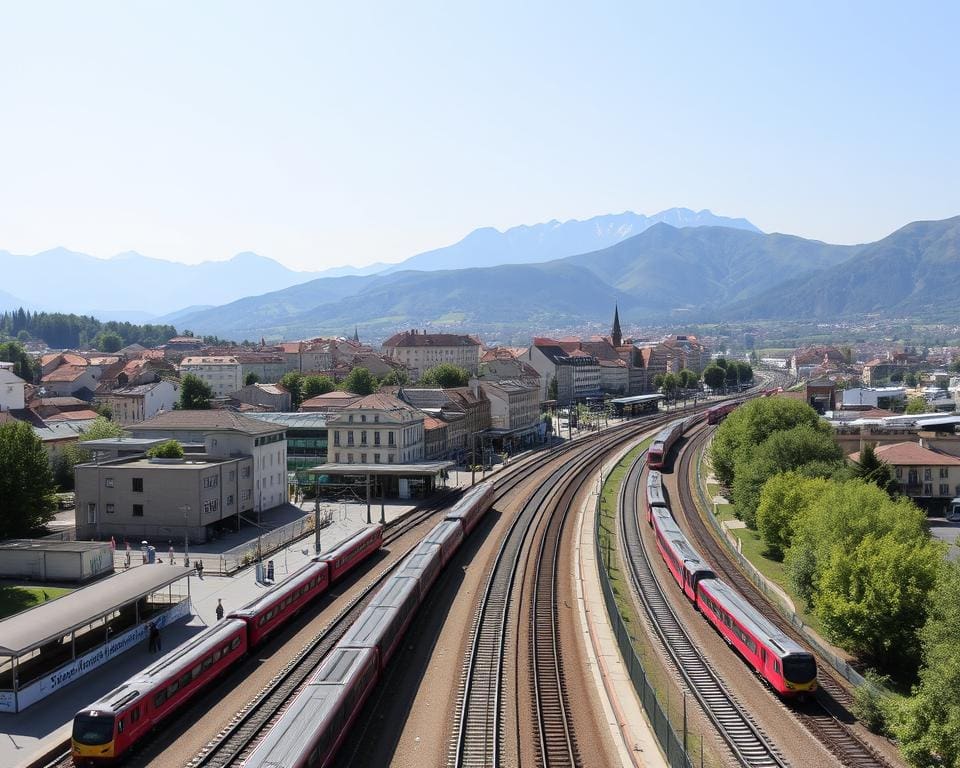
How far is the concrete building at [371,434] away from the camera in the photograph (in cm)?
8044

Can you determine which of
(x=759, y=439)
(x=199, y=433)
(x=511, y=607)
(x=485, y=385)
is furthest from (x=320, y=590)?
(x=485, y=385)

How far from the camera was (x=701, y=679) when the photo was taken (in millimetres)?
32188

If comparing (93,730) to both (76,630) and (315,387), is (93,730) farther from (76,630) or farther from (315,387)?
(315,387)

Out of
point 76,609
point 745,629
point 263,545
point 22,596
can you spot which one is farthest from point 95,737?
point 263,545

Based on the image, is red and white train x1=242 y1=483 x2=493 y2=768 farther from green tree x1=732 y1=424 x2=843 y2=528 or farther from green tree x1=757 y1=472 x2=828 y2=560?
green tree x1=732 y1=424 x2=843 y2=528

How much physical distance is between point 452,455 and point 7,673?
2633 inches

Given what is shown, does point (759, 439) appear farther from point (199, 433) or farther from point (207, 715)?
point (207, 715)

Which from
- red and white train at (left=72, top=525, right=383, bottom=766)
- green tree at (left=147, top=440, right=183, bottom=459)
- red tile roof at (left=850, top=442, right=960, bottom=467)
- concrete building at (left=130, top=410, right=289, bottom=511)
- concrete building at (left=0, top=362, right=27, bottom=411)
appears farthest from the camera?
concrete building at (left=0, top=362, right=27, bottom=411)

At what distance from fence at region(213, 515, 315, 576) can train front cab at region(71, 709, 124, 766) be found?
2313 centimetres

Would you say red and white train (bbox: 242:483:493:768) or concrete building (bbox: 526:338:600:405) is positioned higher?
concrete building (bbox: 526:338:600:405)

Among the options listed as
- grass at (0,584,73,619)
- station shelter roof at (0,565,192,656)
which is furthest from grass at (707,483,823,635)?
grass at (0,584,73,619)

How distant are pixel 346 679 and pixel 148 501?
34942 mm

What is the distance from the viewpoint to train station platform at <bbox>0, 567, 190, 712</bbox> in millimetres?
29203

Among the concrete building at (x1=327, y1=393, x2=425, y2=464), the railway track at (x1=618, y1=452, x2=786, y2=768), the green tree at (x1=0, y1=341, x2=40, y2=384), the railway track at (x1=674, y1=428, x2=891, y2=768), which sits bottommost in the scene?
the railway track at (x1=674, y1=428, x2=891, y2=768)
